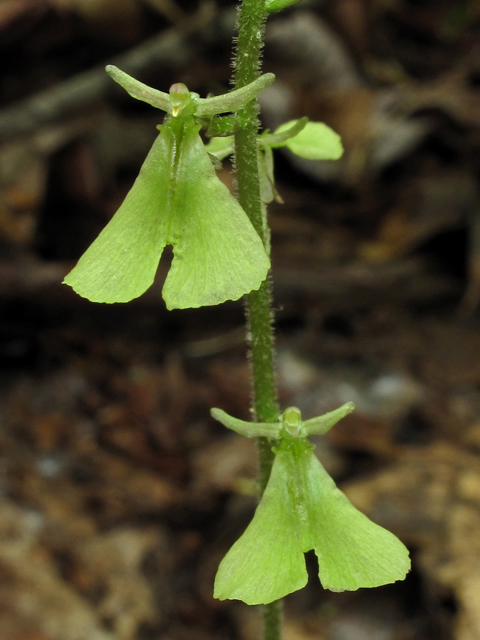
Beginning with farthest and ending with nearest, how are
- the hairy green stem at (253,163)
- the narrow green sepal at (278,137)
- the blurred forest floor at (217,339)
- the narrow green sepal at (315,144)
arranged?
the blurred forest floor at (217,339)
the narrow green sepal at (315,144)
the narrow green sepal at (278,137)
the hairy green stem at (253,163)

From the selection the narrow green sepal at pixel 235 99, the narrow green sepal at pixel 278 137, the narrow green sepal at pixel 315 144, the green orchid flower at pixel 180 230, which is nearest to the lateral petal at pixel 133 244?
the green orchid flower at pixel 180 230

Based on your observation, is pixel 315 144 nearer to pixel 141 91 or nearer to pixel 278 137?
pixel 278 137

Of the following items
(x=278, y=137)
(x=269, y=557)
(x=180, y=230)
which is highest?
(x=278, y=137)

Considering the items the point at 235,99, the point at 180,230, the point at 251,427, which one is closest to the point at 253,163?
the point at 235,99

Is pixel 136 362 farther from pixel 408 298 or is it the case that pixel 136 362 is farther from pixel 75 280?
pixel 75 280

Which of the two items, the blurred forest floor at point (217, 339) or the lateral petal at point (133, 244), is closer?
the lateral petal at point (133, 244)

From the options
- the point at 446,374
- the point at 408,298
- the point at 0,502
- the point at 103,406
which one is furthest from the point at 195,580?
the point at 408,298

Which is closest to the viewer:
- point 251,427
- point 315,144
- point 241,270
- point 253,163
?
point 241,270

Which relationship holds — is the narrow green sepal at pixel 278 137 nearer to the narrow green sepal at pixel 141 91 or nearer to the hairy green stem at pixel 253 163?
the hairy green stem at pixel 253 163
